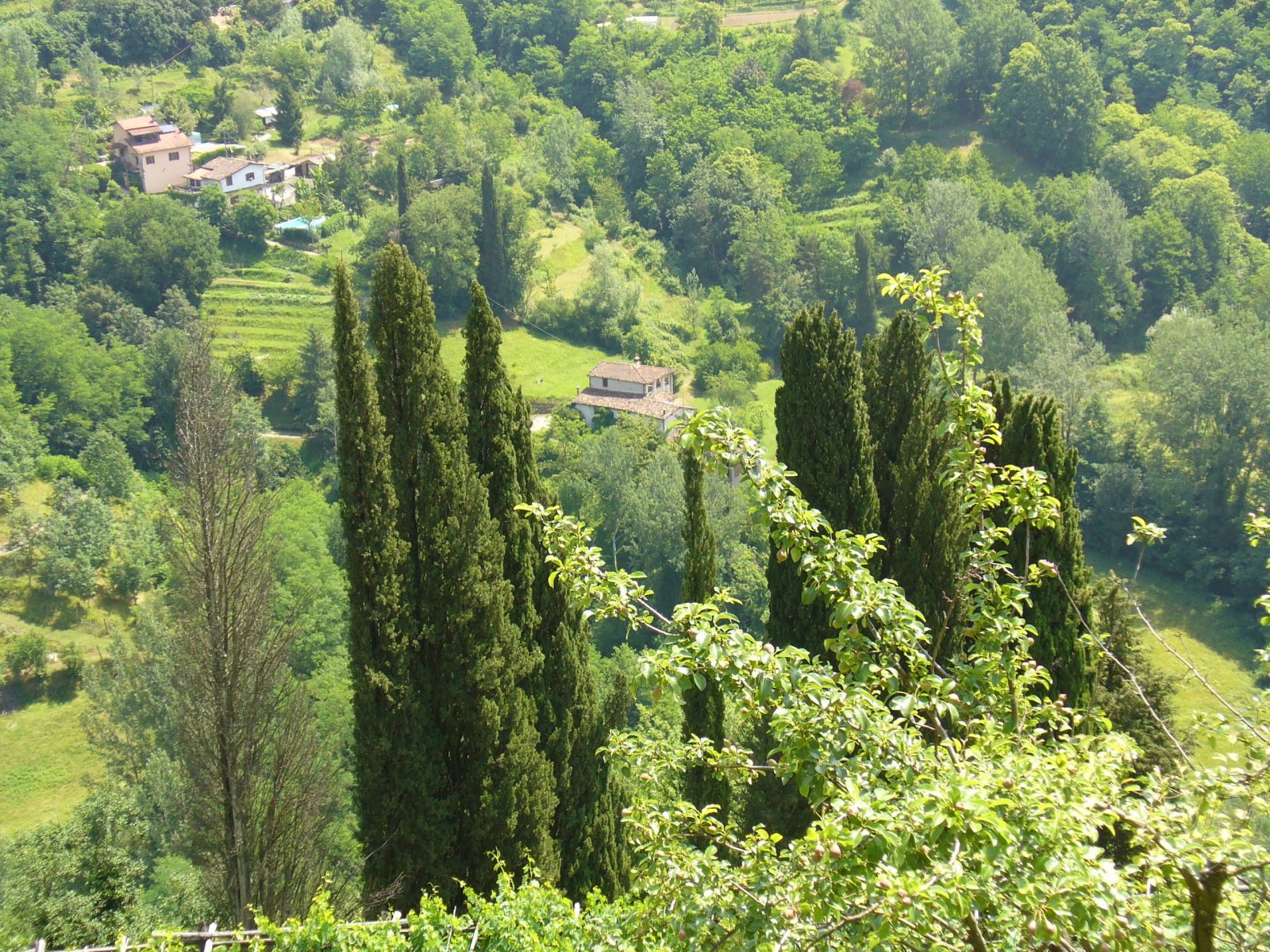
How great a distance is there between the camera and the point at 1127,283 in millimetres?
56094

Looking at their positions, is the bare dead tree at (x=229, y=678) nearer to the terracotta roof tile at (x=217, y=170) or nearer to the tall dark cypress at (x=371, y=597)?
the tall dark cypress at (x=371, y=597)

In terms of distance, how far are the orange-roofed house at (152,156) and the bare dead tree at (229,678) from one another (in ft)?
176

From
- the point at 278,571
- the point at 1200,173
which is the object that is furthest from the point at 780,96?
the point at 278,571

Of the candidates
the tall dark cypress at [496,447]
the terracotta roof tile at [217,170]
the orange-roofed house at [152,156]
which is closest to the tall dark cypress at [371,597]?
the tall dark cypress at [496,447]

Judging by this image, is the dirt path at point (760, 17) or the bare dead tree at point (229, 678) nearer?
the bare dead tree at point (229, 678)

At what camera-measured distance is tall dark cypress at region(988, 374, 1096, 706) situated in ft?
40.9

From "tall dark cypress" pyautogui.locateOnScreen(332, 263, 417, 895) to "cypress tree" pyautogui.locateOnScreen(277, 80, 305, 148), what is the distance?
197 ft

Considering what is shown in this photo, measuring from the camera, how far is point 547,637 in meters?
11.6

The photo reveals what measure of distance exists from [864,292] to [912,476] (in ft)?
142

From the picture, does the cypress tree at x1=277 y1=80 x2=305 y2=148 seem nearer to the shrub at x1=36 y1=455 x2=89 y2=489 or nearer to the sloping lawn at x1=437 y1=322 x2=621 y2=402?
the sloping lawn at x1=437 y1=322 x2=621 y2=402

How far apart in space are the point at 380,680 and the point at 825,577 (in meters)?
5.77

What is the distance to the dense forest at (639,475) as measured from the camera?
5074mm

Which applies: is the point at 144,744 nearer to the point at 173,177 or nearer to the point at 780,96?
the point at 173,177

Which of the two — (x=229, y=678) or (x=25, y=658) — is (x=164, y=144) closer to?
(x=25, y=658)
